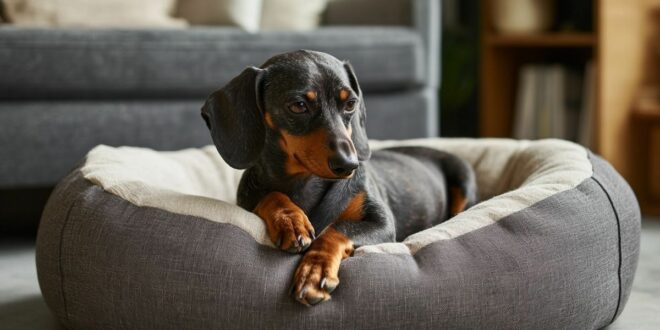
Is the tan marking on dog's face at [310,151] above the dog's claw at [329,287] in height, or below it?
above

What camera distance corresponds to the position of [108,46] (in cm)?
290

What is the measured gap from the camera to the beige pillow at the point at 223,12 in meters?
3.54

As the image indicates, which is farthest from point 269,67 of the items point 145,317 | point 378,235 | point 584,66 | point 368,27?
point 584,66

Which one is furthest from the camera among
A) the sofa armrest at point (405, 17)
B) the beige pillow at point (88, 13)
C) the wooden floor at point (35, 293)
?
the sofa armrest at point (405, 17)

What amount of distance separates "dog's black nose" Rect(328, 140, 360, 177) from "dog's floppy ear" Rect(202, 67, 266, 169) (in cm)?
27

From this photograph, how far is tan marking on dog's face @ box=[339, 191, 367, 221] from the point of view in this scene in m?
1.94

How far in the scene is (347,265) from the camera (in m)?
1.69

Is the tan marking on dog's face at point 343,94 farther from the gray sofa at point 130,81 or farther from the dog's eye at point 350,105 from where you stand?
the gray sofa at point 130,81

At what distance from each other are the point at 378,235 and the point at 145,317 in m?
0.52

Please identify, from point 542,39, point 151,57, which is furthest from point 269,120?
point 542,39

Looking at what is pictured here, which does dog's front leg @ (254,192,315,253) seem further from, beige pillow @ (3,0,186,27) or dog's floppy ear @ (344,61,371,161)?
beige pillow @ (3,0,186,27)

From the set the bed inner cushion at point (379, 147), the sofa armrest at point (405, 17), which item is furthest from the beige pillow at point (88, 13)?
the bed inner cushion at point (379, 147)

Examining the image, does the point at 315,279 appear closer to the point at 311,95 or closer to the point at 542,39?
the point at 311,95

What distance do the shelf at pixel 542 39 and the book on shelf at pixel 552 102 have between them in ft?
0.45
